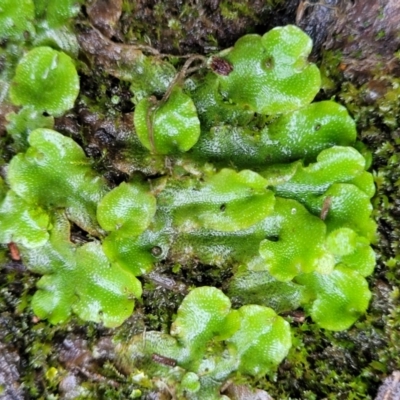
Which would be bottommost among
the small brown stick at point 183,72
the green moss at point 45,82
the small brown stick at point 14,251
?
the small brown stick at point 14,251

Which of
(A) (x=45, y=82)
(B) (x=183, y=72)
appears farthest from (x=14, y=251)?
(B) (x=183, y=72)

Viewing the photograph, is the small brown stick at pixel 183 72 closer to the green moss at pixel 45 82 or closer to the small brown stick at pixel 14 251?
the green moss at pixel 45 82

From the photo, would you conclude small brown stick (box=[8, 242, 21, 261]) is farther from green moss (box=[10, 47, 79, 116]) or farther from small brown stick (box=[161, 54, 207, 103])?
small brown stick (box=[161, 54, 207, 103])

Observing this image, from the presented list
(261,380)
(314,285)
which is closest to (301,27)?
(314,285)

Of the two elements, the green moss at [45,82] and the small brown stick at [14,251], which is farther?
the small brown stick at [14,251]

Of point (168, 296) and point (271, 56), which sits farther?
point (168, 296)

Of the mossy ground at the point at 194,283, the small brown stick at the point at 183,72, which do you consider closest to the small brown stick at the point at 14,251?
the mossy ground at the point at 194,283

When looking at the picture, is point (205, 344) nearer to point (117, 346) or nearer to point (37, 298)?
point (117, 346)

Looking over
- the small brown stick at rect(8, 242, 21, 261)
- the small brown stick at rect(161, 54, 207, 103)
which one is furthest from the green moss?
the small brown stick at rect(8, 242, 21, 261)
